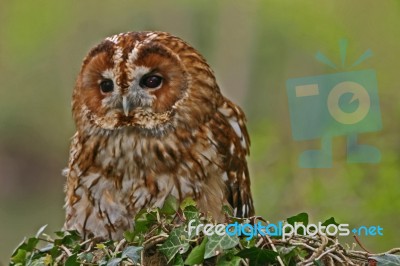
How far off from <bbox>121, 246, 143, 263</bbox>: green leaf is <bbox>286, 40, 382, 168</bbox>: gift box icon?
0.56 meters

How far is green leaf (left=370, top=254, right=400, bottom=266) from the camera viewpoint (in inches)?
48.1

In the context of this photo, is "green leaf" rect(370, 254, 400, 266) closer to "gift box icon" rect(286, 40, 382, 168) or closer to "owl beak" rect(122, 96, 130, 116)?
"gift box icon" rect(286, 40, 382, 168)

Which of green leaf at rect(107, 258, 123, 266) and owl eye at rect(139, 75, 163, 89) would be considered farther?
owl eye at rect(139, 75, 163, 89)

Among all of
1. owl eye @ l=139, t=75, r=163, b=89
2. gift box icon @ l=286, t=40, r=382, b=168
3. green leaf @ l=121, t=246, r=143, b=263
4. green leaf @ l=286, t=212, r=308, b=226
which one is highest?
owl eye @ l=139, t=75, r=163, b=89

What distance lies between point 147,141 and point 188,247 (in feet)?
2.40

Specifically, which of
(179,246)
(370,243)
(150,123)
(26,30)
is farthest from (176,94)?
(26,30)

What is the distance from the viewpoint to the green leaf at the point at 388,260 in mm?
1222

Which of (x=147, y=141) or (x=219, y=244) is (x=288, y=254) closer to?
(x=219, y=244)

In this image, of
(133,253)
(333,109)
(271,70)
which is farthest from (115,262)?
(271,70)

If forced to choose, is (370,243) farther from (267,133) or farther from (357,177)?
(267,133)

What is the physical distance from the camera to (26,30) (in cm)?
332

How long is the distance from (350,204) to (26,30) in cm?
159

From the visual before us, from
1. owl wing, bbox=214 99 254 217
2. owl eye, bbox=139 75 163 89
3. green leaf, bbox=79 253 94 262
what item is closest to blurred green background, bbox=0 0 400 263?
owl wing, bbox=214 99 254 217

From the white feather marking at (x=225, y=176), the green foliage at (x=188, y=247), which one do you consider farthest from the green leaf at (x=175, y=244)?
the white feather marking at (x=225, y=176)
